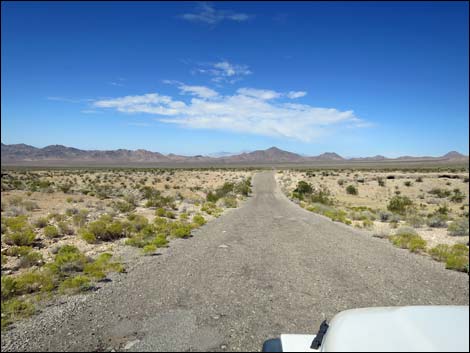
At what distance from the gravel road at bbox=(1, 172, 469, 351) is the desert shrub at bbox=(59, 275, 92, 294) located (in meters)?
0.34

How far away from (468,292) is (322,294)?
3.72 m

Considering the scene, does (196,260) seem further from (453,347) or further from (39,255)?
(453,347)

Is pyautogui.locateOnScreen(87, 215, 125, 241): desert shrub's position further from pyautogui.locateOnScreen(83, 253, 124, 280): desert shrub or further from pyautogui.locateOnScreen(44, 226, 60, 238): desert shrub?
pyautogui.locateOnScreen(83, 253, 124, 280): desert shrub

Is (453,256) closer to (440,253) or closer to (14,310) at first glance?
(440,253)

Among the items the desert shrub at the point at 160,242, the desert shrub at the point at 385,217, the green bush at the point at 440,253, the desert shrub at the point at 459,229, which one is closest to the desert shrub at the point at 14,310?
the desert shrub at the point at 160,242

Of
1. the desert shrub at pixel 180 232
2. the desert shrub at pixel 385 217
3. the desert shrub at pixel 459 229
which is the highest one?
the desert shrub at pixel 180 232

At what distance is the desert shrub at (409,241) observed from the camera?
36.6 feet

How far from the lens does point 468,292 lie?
731 cm

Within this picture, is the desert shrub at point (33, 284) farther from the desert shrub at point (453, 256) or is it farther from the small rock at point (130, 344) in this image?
the desert shrub at point (453, 256)

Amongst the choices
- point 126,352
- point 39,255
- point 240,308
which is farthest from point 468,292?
point 39,255

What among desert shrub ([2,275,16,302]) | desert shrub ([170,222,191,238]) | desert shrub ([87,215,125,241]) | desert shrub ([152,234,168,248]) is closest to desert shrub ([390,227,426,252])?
desert shrub ([170,222,191,238])

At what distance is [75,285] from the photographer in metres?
6.59

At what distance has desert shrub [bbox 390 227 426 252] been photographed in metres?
11.2

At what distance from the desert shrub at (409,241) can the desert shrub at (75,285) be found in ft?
34.6
